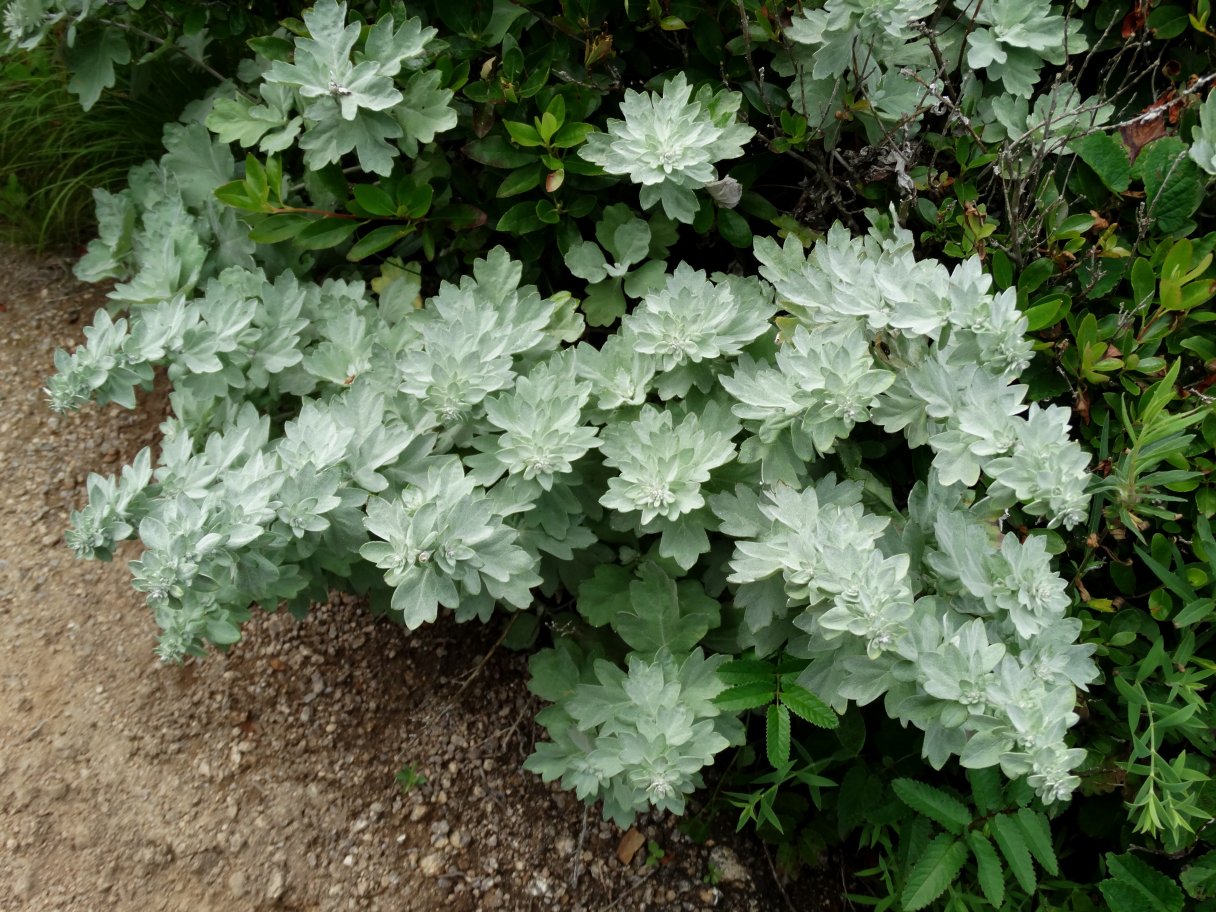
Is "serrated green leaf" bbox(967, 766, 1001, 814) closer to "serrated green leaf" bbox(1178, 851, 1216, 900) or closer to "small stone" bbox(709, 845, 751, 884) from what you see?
"serrated green leaf" bbox(1178, 851, 1216, 900)

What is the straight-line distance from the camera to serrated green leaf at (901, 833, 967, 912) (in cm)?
159

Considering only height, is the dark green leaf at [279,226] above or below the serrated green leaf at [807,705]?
above

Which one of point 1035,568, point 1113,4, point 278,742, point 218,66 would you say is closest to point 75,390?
point 278,742

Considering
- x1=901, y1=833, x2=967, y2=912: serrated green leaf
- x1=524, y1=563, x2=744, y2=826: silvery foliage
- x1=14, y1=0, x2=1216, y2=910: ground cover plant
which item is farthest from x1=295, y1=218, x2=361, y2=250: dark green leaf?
x1=901, y1=833, x2=967, y2=912: serrated green leaf

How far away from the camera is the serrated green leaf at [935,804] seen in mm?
1657

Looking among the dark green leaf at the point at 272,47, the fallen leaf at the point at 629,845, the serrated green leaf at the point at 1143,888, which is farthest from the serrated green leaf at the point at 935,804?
the dark green leaf at the point at 272,47

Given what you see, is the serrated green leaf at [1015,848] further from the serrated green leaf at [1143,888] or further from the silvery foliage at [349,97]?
the silvery foliage at [349,97]

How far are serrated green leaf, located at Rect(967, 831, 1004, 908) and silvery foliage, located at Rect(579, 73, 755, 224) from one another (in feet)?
3.98

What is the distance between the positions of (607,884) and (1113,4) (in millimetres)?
2105

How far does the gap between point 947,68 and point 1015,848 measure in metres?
1.45

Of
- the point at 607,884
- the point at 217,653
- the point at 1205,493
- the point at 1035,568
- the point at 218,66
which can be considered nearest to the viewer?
the point at 1035,568

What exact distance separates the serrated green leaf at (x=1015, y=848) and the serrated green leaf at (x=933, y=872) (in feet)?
0.25

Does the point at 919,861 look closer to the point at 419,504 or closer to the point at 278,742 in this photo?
the point at 419,504

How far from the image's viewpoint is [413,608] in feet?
4.87
